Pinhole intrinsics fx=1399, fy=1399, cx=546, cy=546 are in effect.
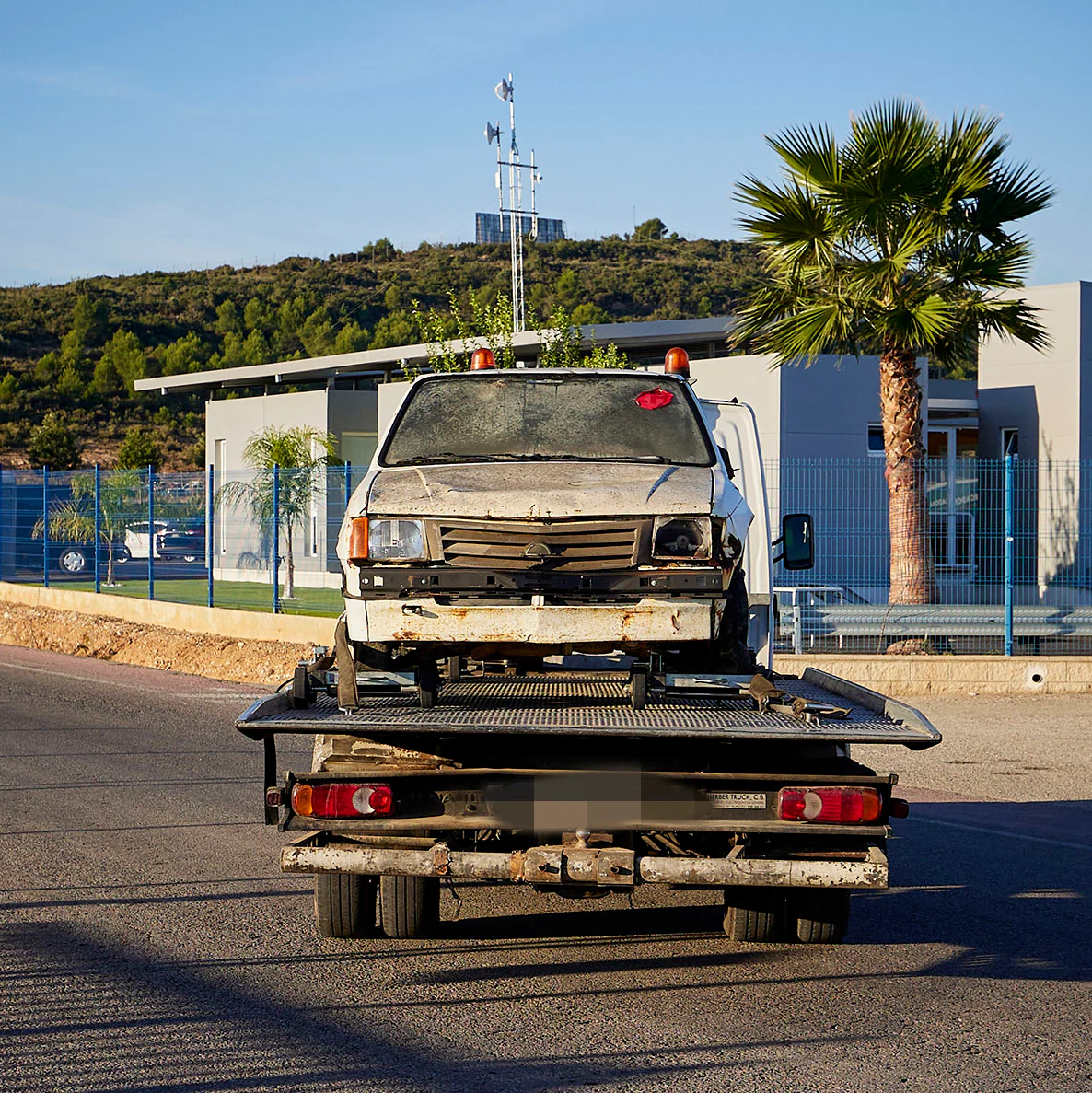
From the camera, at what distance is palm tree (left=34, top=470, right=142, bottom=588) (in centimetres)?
2308

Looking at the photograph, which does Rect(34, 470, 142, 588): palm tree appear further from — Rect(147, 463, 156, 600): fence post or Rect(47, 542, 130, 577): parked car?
Rect(147, 463, 156, 600): fence post

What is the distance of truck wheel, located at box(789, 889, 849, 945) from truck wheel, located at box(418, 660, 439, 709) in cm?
172

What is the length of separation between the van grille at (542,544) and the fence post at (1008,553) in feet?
35.0

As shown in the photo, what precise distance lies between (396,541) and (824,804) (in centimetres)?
203

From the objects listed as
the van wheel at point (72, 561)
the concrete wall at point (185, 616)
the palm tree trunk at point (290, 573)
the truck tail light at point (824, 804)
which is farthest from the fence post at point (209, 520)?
the truck tail light at point (824, 804)

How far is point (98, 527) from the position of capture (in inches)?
946

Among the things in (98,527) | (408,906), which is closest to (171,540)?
(98,527)

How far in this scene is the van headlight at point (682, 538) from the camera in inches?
225

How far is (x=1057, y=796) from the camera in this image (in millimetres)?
10055

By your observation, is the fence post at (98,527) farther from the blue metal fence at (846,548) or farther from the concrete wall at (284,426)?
the concrete wall at (284,426)

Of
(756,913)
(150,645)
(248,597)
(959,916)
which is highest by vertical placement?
(248,597)

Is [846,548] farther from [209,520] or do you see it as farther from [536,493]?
[536,493]

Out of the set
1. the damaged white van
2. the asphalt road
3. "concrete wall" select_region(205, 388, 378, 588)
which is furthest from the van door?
"concrete wall" select_region(205, 388, 378, 588)

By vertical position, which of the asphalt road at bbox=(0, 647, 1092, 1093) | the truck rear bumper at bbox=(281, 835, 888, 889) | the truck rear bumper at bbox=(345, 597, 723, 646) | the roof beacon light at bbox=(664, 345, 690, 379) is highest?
the roof beacon light at bbox=(664, 345, 690, 379)
